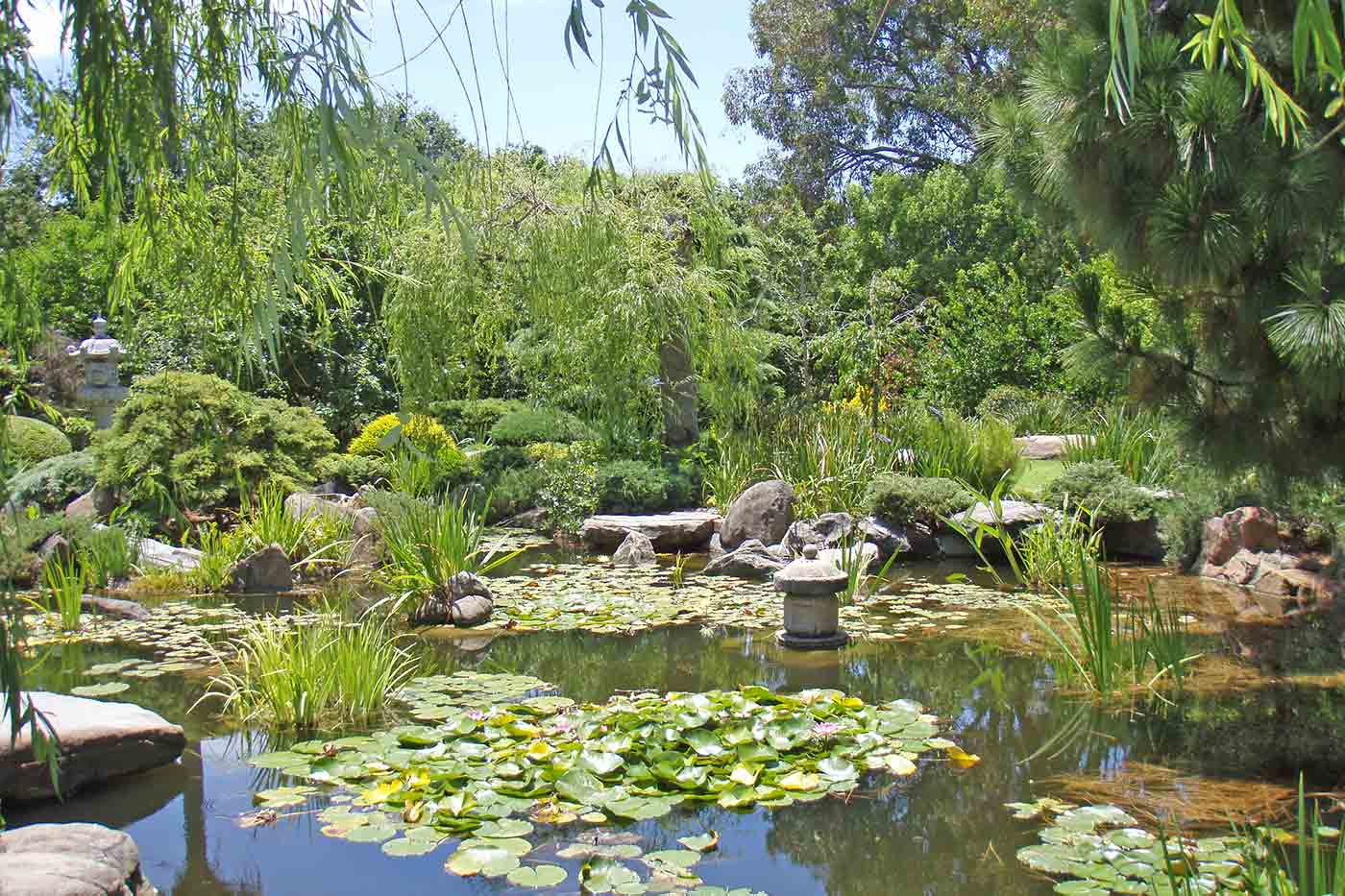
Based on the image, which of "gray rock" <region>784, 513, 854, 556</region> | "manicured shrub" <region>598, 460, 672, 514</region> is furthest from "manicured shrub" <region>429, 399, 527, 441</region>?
"gray rock" <region>784, 513, 854, 556</region>

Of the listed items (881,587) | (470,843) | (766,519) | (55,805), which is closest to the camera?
(470,843)

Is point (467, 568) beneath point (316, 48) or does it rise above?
beneath

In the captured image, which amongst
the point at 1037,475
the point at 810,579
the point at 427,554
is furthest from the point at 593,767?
the point at 1037,475

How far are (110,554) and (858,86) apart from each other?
52.7ft

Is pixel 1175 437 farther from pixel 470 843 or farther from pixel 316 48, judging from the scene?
pixel 316 48

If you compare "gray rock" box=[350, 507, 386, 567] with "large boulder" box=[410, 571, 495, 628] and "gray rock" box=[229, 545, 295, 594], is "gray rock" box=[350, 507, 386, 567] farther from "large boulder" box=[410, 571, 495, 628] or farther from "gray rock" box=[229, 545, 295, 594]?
"large boulder" box=[410, 571, 495, 628]

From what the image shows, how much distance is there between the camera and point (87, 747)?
168 inches

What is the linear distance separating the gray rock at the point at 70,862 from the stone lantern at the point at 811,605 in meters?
3.73

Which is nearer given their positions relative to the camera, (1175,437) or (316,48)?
(316,48)

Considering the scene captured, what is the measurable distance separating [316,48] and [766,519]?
775cm

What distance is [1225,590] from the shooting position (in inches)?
304

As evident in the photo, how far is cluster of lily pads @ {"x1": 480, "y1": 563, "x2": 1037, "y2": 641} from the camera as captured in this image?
23.0ft

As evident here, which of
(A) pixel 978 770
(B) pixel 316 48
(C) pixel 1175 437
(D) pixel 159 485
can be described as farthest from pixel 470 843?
(D) pixel 159 485

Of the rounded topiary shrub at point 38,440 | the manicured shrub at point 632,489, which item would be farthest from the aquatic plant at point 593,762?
the rounded topiary shrub at point 38,440
